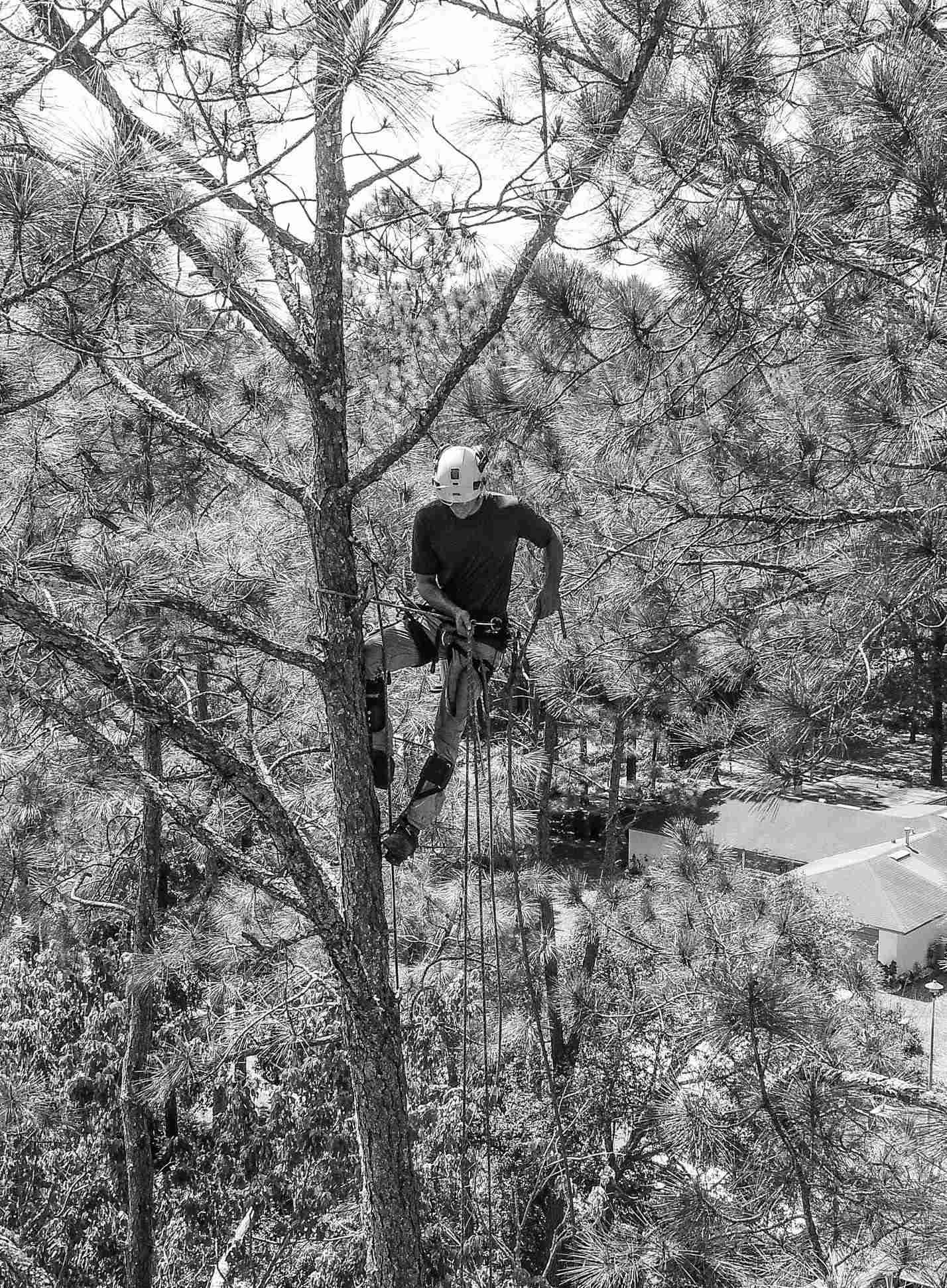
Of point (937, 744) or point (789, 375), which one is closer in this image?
point (789, 375)

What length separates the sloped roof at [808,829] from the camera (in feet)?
44.9

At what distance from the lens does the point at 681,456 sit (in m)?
4.63

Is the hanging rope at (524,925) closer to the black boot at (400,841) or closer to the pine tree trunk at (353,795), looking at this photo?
the black boot at (400,841)

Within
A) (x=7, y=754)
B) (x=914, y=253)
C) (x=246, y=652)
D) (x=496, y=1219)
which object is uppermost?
(x=914, y=253)

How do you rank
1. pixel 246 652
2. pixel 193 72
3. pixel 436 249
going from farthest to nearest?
pixel 246 652
pixel 436 249
pixel 193 72

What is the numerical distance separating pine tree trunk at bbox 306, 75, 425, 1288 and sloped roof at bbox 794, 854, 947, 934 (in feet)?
29.2

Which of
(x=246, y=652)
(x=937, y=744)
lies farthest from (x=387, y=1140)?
(x=937, y=744)

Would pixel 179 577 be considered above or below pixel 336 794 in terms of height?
above

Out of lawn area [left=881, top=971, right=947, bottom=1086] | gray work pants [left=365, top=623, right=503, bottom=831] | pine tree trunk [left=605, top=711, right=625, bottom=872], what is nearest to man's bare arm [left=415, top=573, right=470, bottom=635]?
gray work pants [left=365, top=623, right=503, bottom=831]

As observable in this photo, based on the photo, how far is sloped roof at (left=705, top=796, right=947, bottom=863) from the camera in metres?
13.7

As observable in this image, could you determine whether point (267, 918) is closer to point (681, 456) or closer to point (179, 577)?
point (179, 577)

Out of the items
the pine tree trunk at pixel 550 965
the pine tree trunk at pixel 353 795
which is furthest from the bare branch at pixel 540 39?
the pine tree trunk at pixel 550 965

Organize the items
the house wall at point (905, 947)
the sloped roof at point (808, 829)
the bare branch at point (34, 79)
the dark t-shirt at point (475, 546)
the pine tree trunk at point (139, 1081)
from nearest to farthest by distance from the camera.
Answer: the bare branch at point (34, 79) < the dark t-shirt at point (475, 546) < the pine tree trunk at point (139, 1081) < the house wall at point (905, 947) < the sloped roof at point (808, 829)

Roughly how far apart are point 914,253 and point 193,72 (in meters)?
2.23
